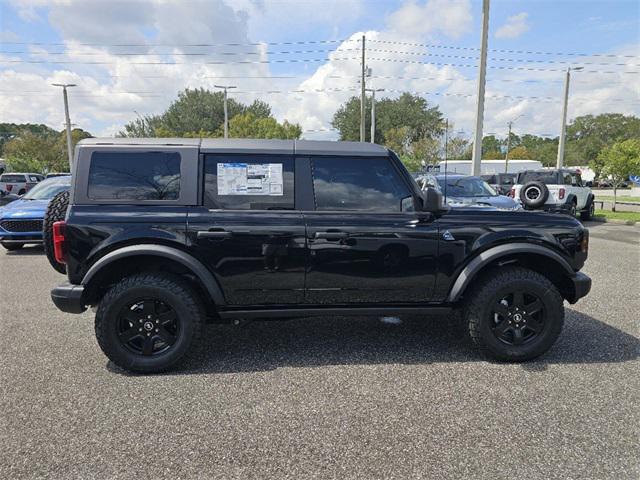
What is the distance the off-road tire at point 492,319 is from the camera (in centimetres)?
344

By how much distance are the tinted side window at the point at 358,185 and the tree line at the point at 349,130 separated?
2708cm

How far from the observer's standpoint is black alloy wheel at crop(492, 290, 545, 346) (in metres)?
3.50

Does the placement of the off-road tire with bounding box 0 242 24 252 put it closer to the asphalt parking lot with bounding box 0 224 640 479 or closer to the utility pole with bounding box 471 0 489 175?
the asphalt parking lot with bounding box 0 224 640 479

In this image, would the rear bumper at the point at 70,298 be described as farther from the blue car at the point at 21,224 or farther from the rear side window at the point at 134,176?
the blue car at the point at 21,224

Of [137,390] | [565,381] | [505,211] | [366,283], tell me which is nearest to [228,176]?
[366,283]

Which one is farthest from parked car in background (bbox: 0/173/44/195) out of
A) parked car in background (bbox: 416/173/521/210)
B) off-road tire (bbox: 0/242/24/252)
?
parked car in background (bbox: 416/173/521/210)

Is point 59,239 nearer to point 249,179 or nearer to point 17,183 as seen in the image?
point 249,179

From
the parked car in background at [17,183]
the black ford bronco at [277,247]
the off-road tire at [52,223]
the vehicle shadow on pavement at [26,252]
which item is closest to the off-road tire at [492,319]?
the black ford bronco at [277,247]

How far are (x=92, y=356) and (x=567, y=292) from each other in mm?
4298

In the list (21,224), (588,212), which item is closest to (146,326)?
(21,224)

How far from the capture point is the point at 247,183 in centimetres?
333

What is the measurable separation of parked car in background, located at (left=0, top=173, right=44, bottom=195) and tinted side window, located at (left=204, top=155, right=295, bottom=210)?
20.8 meters

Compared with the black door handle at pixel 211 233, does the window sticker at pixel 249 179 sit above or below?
above

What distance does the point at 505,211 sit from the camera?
3.58 meters
